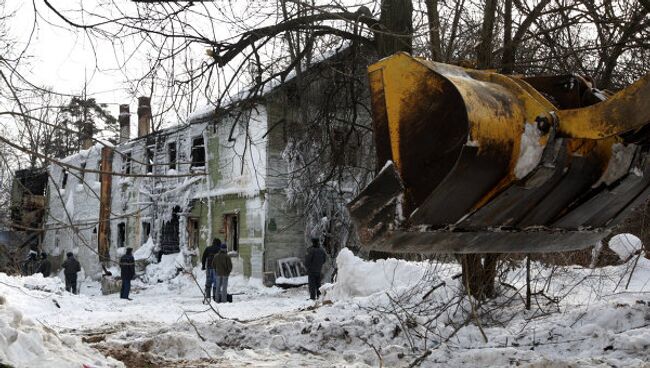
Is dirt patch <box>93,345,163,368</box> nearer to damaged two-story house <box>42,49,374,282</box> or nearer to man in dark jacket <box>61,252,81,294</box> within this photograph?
damaged two-story house <box>42,49,374,282</box>

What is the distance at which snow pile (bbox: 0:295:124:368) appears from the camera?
3881 millimetres

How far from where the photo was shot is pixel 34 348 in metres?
4.05

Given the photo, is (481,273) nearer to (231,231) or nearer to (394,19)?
(394,19)

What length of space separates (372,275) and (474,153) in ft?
21.7

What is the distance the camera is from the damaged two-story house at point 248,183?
8789 mm

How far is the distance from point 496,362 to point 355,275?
4.58m

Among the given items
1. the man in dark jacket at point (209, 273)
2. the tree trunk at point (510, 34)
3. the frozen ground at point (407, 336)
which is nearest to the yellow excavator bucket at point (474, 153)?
the frozen ground at point (407, 336)

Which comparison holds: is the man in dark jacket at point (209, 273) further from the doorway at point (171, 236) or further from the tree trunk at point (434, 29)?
the tree trunk at point (434, 29)

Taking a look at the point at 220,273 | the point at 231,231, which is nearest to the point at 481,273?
the point at 220,273

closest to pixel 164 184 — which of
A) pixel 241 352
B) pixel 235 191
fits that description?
pixel 235 191

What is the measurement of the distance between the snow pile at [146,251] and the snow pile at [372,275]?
16.9 meters

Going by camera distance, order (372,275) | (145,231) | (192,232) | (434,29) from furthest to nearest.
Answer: (145,231), (192,232), (372,275), (434,29)

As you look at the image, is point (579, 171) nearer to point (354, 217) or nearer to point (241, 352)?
point (354, 217)

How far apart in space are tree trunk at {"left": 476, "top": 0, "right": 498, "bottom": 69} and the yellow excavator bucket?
3.57 metres
